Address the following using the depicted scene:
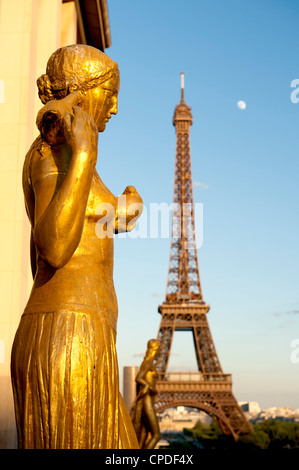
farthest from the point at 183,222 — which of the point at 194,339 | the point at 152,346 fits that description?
the point at 152,346

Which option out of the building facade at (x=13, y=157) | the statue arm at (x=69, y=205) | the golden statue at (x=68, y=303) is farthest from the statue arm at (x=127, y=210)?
the building facade at (x=13, y=157)

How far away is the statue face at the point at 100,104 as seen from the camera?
263 centimetres

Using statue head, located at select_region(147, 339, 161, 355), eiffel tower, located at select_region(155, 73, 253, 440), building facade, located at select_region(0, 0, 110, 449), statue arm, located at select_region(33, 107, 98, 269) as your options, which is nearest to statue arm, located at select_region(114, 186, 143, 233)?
statue arm, located at select_region(33, 107, 98, 269)

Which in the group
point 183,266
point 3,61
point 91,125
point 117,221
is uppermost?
point 183,266

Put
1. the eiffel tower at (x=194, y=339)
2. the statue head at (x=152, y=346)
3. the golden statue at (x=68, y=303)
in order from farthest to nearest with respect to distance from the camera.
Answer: the eiffel tower at (x=194, y=339) < the statue head at (x=152, y=346) < the golden statue at (x=68, y=303)

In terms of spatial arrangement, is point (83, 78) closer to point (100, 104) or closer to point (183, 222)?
point (100, 104)

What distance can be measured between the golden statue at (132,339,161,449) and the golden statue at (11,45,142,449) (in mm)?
7732

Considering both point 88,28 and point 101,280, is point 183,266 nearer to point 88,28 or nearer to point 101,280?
point 88,28

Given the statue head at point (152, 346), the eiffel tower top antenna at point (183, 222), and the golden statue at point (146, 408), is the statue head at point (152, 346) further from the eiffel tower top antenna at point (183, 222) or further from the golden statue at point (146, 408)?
the eiffel tower top antenna at point (183, 222)

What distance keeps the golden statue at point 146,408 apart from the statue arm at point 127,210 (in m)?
7.65

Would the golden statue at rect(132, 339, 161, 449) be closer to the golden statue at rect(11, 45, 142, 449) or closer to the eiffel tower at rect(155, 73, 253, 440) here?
the golden statue at rect(11, 45, 142, 449)

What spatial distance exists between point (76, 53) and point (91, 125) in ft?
1.45
